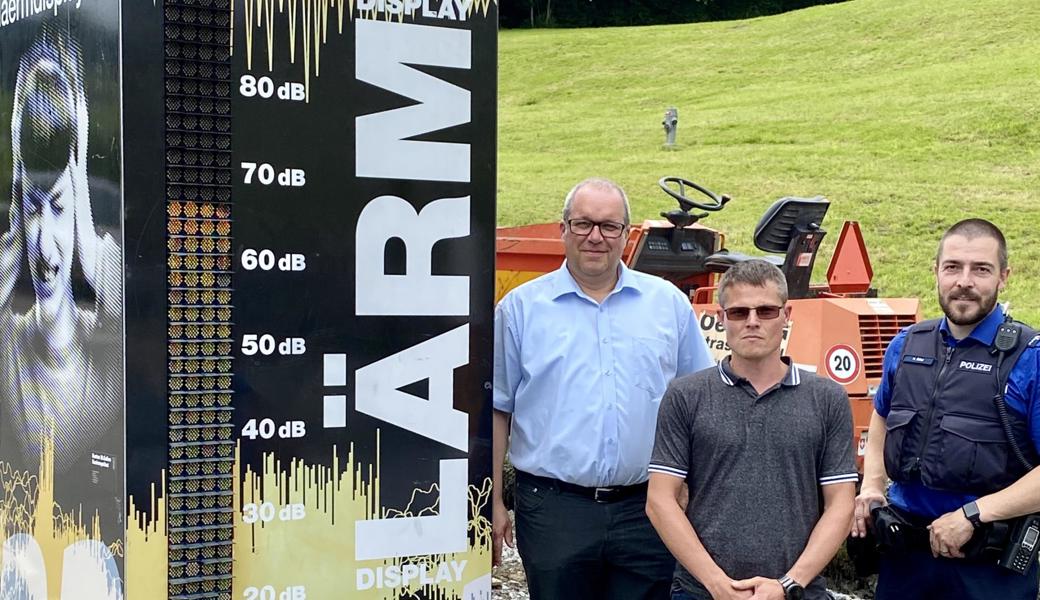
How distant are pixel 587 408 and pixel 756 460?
69 cm

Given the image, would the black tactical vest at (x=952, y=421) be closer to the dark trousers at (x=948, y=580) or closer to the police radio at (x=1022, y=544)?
the police radio at (x=1022, y=544)

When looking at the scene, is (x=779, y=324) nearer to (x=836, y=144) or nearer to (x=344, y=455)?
(x=344, y=455)

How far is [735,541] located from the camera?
341cm

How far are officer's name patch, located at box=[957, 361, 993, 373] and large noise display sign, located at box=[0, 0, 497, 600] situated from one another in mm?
1489

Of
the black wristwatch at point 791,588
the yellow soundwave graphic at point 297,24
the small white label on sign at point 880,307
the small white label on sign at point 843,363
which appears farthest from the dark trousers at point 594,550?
the small white label on sign at point 880,307

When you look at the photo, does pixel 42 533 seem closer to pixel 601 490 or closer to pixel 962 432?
pixel 601 490

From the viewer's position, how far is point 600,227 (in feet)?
12.9

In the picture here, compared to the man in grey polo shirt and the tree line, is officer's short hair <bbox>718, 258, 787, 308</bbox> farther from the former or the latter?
the tree line

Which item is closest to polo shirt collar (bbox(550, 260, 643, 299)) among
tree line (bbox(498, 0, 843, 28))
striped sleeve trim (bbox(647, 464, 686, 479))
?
striped sleeve trim (bbox(647, 464, 686, 479))

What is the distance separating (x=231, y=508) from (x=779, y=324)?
1644 mm

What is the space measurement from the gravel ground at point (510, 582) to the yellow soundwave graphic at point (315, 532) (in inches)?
84.5

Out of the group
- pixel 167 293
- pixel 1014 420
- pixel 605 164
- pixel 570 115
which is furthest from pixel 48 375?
pixel 570 115

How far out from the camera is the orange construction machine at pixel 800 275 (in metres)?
6.66

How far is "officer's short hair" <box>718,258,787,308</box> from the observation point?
3.46 meters
